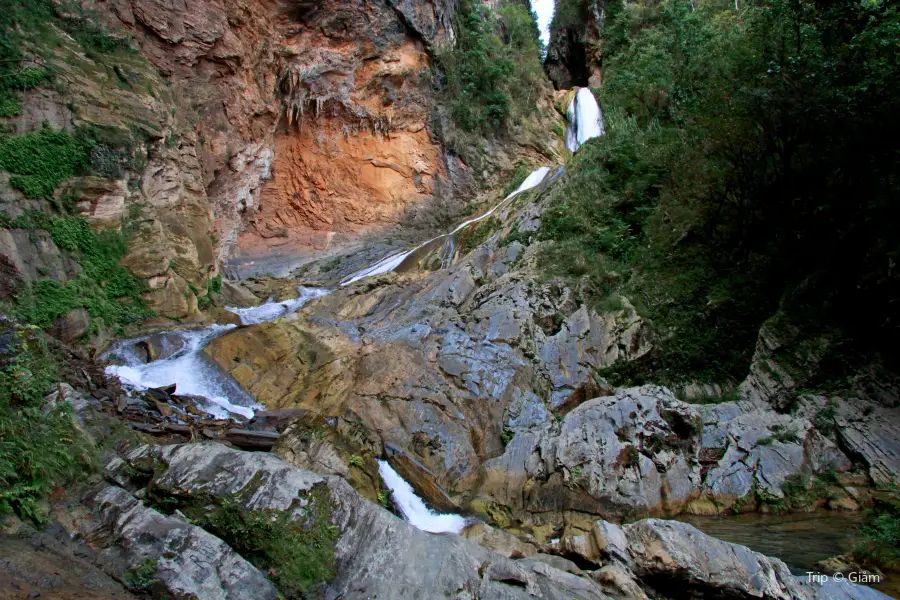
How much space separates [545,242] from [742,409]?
6.92m

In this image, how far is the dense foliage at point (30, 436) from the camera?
13.6 feet

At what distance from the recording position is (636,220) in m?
14.2

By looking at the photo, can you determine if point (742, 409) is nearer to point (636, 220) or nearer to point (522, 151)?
point (636, 220)

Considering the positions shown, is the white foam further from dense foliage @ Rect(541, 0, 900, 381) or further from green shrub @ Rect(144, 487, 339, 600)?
green shrub @ Rect(144, 487, 339, 600)

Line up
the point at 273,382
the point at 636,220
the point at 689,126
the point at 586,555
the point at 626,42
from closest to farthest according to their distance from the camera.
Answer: the point at 586,555
the point at 273,382
the point at 689,126
the point at 636,220
the point at 626,42

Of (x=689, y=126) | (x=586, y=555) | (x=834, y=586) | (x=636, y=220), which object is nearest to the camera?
(x=834, y=586)

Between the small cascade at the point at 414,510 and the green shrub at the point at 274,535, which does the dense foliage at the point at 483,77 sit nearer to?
the small cascade at the point at 414,510

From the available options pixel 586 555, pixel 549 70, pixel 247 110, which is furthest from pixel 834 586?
pixel 549 70

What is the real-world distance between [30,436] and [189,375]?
6549 millimetres

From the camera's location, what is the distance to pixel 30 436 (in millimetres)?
4562

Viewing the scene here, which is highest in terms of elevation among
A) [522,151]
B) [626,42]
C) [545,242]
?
[626,42]

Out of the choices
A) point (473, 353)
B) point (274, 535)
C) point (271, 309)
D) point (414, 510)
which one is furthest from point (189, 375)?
point (274, 535)

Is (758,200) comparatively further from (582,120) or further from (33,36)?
(582,120)

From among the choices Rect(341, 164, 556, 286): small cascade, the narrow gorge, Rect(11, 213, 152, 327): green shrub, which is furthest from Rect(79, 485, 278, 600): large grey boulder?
Rect(341, 164, 556, 286): small cascade
